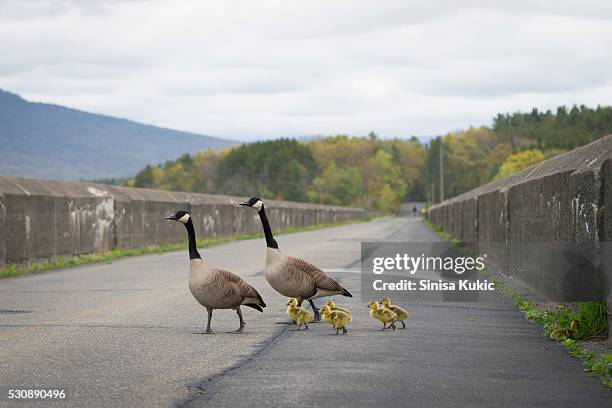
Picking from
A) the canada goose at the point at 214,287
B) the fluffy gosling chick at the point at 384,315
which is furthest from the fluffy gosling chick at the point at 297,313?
the fluffy gosling chick at the point at 384,315

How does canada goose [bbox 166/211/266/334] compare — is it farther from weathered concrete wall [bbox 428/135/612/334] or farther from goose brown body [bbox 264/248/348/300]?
weathered concrete wall [bbox 428/135/612/334]

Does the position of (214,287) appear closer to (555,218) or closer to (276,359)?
(276,359)

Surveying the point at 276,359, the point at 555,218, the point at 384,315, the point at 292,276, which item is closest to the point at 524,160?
the point at 555,218

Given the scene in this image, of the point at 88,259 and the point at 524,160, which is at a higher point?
the point at 524,160

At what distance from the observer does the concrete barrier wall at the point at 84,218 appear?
20609mm

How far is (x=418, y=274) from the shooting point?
62.8 feet

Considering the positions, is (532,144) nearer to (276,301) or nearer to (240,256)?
(240,256)

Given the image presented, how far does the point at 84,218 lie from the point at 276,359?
1824 cm

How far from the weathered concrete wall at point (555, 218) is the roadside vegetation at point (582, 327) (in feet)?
0.89

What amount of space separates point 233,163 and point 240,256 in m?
160

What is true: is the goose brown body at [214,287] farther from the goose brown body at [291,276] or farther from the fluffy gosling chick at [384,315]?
the fluffy gosling chick at [384,315]

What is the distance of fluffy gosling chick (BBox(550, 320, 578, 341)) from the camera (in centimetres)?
920

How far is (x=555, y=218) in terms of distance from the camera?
11297 millimetres

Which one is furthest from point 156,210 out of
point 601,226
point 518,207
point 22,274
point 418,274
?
point 601,226
